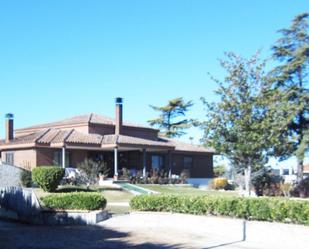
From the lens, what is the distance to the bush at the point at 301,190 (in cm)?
3534

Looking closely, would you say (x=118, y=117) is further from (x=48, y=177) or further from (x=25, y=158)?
(x=48, y=177)

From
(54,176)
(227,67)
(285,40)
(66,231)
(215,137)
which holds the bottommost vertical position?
(66,231)

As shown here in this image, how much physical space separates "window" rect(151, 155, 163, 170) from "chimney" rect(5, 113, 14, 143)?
12.0 metres

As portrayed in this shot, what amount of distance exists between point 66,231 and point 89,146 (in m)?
21.1

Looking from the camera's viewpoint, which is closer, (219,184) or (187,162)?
(219,184)

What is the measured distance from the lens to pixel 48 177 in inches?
1081

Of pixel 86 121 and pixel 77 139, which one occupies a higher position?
pixel 86 121

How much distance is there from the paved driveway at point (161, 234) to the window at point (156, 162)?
25624mm

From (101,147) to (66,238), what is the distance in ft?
76.1

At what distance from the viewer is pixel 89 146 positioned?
38062 millimetres

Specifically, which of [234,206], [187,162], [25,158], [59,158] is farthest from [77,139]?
[234,206]

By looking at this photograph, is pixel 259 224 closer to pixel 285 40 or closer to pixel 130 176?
pixel 130 176

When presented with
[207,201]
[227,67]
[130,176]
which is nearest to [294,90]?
[130,176]

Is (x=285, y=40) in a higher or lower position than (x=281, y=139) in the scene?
higher
